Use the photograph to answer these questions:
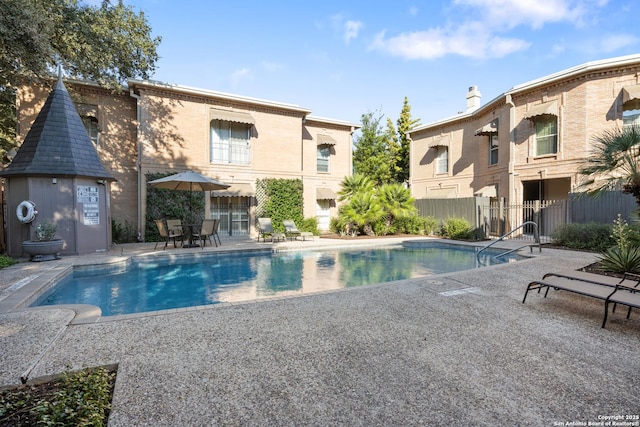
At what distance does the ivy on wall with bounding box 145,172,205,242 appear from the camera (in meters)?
14.7

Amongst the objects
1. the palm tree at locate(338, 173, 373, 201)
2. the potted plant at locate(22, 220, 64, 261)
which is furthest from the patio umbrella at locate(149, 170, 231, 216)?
the palm tree at locate(338, 173, 373, 201)

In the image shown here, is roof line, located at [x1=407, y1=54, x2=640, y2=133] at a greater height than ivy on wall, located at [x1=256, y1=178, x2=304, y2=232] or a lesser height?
greater

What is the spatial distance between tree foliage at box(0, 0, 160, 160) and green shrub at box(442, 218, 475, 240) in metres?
16.7

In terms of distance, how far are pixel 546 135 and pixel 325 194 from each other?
11.8 m

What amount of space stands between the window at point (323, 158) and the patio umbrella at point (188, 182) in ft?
26.8

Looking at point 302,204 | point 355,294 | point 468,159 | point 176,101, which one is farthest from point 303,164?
point 355,294

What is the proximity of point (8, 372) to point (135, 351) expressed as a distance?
42.7 inches

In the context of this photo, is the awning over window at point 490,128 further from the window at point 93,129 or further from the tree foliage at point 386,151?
the window at point 93,129

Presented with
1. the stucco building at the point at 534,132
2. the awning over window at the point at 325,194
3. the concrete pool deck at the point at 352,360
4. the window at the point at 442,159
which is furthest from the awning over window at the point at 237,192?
the window at the point at 442,159

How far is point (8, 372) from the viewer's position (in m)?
3.11

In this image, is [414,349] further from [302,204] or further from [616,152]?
[302,204]

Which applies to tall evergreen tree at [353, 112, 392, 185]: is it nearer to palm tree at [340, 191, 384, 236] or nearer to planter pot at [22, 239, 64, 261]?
palm tree at [340, 191, 384, 236]

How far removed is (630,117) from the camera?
13.9 meters

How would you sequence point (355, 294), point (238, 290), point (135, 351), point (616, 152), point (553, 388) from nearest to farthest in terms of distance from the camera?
point (553, 388)
point (135, 351)
point (355, 294)
point (616, 152)
point (238, 290)
